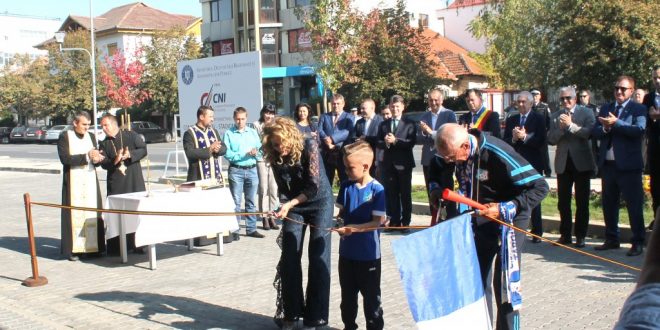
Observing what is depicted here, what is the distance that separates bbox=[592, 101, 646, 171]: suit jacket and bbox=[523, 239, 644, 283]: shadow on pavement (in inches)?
40.5

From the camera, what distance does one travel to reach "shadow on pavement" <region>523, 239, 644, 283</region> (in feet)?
24.5

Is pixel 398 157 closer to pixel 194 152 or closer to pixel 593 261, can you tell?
pixel 194 152

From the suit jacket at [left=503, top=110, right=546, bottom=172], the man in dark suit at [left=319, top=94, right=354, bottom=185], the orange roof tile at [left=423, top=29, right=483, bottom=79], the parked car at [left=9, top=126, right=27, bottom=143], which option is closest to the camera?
the suit jacket at [left=503, top=110, right=546, bottom=172]

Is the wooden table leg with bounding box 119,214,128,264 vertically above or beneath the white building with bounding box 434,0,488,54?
beneath

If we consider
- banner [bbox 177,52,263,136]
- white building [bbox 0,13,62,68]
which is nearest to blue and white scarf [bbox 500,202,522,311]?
banner [bbox 177,52,263,136]

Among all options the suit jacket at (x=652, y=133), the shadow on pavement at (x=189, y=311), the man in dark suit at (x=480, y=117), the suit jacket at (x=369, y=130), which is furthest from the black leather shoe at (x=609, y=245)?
the shadow on pavement at (x=189, y=311)

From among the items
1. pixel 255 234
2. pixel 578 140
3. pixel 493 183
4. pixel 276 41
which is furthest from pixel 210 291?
pixel 276 41

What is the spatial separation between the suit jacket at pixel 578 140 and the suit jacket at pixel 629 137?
444 mm

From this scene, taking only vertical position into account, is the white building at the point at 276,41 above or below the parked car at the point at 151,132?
above

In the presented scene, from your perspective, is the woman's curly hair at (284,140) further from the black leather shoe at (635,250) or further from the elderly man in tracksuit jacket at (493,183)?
the black leather shoe at (635,250)

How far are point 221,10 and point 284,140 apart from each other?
52601mm

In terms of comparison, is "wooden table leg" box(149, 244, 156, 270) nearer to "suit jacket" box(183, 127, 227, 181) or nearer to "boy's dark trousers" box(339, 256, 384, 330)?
"suit jacket" box(183, 127, 227, 181)

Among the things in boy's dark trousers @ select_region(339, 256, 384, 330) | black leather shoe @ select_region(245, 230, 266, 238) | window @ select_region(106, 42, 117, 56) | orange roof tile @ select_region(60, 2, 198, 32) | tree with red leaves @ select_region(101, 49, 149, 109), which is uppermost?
orange roof tile @ select_region(60, 2, 198, 32)

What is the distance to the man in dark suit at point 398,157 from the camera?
10.4m
